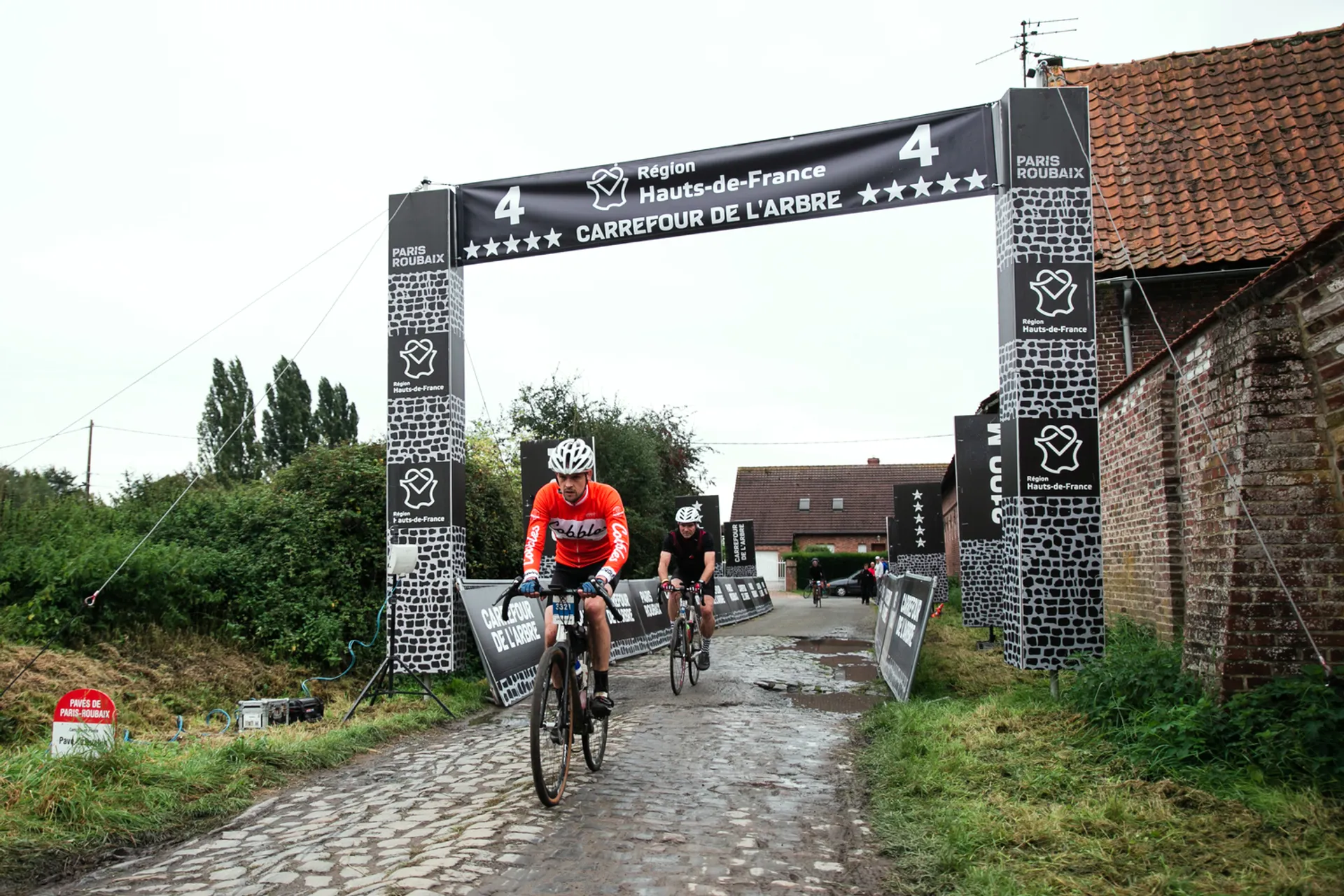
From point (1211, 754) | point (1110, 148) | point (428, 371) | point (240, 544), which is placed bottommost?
point (1211, 754)

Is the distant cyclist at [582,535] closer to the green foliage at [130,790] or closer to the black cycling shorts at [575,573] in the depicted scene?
the black cycling shorts at [575,573]

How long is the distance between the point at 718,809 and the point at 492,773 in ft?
5.74

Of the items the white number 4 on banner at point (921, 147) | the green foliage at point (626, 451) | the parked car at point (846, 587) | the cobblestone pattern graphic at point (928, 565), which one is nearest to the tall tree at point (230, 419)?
the green foliage at point (626, 451)

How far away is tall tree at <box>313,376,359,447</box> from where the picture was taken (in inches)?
2213

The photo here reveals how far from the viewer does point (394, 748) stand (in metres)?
7.55

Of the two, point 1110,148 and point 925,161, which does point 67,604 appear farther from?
point 1110,148

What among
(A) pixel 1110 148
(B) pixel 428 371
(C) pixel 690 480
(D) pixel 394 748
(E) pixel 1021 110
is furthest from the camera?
(C) pixel 690 480

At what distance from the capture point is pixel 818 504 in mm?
65438

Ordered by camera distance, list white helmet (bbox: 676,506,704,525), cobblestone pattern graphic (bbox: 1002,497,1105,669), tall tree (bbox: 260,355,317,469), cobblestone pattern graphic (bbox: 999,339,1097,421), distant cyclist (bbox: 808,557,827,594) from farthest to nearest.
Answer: tall tree (bbox: 260,355,317,469)
distant cyclist (bbox: 808,557,827,594)
white helmet (bbox: 676,506,704,525)
cobblestone pattern graphic (bbox: 999,339,1097,421)
cobblestone pattern graphic (bbox: 1002,497,1105,669)

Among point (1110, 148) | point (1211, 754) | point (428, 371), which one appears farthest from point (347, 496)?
point (1110, 148)

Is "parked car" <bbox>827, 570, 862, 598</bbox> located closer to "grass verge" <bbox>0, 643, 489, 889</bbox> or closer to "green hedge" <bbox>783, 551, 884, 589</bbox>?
"green hedge" <bbox>783, 551, 884, 589</bbox>

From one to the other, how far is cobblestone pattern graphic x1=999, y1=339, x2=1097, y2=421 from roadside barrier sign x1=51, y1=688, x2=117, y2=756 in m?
7.35

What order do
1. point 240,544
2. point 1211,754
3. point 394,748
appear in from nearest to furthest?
point 1211,754
point 394,748
point 240,544

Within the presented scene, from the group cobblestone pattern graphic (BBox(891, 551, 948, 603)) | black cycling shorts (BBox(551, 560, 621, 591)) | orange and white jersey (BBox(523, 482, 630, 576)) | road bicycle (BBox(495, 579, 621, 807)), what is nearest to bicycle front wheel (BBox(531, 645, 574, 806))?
road bicycle (BBox(495, 579, 621, 807))
